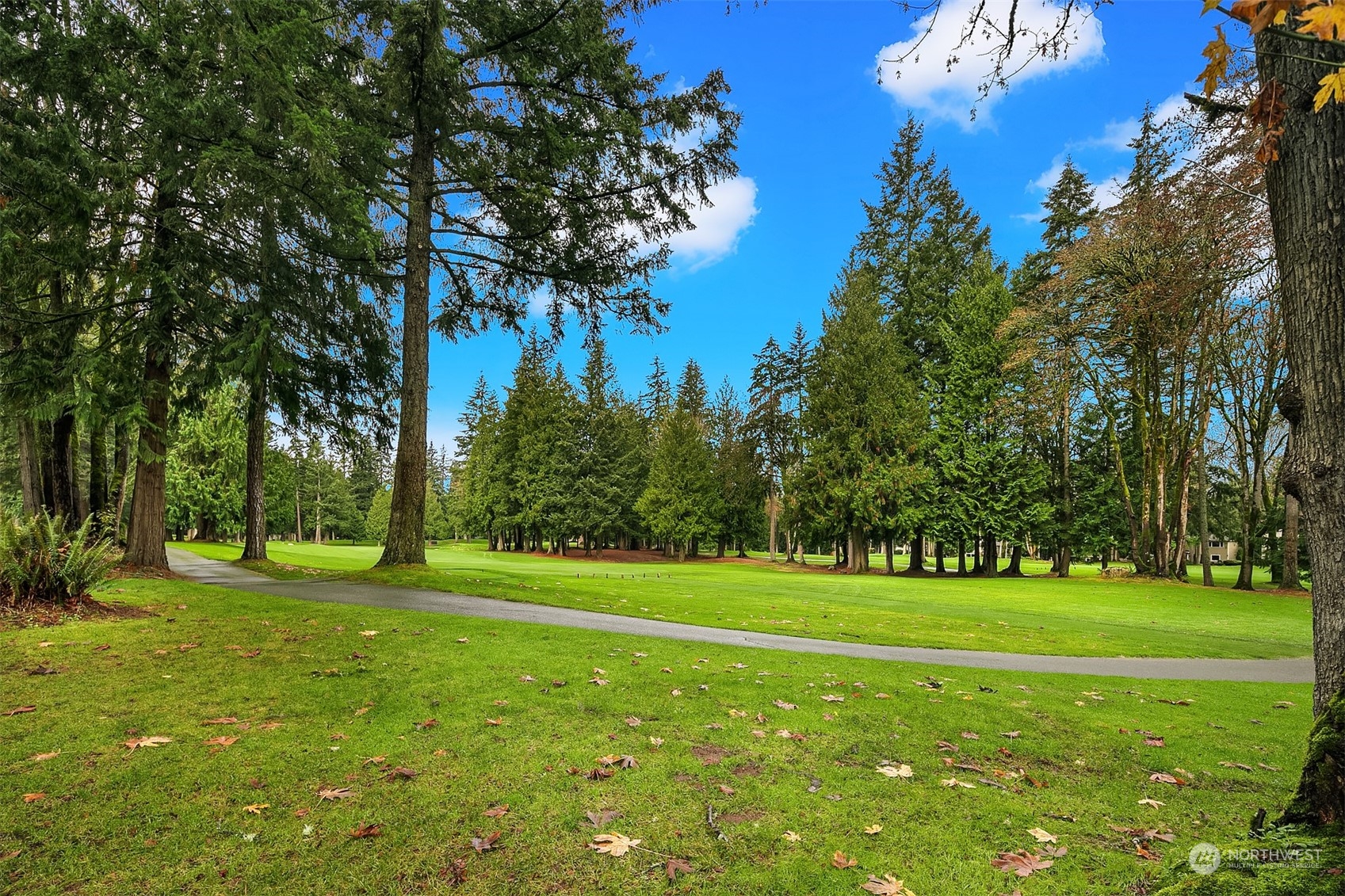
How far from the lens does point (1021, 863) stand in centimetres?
289

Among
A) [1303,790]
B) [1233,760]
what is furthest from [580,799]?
[1233,760]

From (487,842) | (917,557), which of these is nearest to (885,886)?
(487,842)

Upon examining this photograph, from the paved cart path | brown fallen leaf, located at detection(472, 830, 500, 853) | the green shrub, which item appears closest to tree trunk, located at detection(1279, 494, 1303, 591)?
the paved cart path

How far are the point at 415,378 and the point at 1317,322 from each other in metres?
13.5

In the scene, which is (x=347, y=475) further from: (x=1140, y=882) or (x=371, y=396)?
(x=1140, y=882)

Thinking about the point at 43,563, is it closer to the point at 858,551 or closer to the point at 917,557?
the point at 858,551

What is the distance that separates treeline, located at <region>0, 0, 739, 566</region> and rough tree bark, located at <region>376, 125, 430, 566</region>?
0.22 ft

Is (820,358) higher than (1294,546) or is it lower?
higher

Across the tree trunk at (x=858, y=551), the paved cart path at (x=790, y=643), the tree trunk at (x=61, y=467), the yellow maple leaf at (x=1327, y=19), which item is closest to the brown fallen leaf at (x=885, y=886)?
the yellow maple leaf at (x=1327, y=19)

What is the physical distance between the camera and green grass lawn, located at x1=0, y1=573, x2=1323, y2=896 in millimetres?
2643

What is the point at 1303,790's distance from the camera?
2.48 meters

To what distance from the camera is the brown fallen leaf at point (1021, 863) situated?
111 inches

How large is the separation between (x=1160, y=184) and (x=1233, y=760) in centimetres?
2012

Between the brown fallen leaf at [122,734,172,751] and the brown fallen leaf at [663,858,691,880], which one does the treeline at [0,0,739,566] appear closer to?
the brown fallen leaf at [122,734,172,751]
